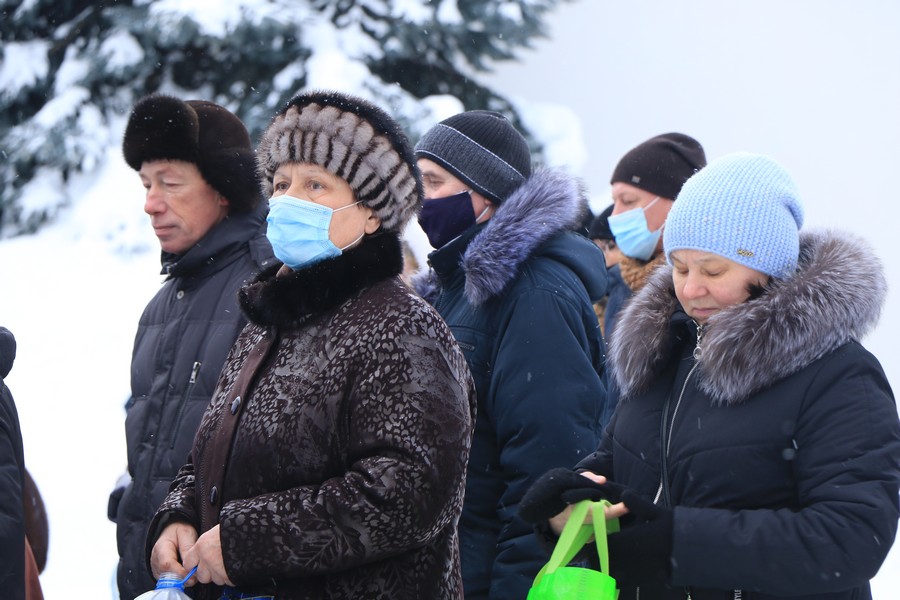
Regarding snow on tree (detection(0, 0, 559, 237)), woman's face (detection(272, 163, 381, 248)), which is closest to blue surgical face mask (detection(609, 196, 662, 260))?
woman's face (detection(272, 163, 381, 248))

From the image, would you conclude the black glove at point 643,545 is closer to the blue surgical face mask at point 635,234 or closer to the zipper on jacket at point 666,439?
the zipper on jacket at point 666,439

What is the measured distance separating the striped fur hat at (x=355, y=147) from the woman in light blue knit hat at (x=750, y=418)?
0.64 m

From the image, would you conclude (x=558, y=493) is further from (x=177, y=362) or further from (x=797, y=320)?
(x=177, y=362)

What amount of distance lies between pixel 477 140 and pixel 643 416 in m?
1.40

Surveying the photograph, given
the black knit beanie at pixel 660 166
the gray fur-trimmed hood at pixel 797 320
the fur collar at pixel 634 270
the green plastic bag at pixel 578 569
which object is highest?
the gray fur-trimmed hood at pixel 797 320

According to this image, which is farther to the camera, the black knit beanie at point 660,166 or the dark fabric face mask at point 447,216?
the black knit beanie at point 660,166

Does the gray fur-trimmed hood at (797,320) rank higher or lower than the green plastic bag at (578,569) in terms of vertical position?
higher

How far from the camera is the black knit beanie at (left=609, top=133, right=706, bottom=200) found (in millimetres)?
4875

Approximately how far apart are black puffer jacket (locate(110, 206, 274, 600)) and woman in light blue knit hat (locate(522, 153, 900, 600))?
1343 millimetres

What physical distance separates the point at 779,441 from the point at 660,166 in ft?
9.64

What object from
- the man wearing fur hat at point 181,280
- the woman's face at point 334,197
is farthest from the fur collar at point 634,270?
the woman's face at point 334,197

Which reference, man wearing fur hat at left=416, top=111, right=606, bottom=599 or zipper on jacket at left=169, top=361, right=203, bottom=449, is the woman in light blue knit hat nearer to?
man wearing fur hat at left=416, top=111, right=606, bottom=599

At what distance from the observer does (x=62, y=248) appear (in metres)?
10.0

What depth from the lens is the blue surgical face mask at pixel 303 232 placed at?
2.40 m
